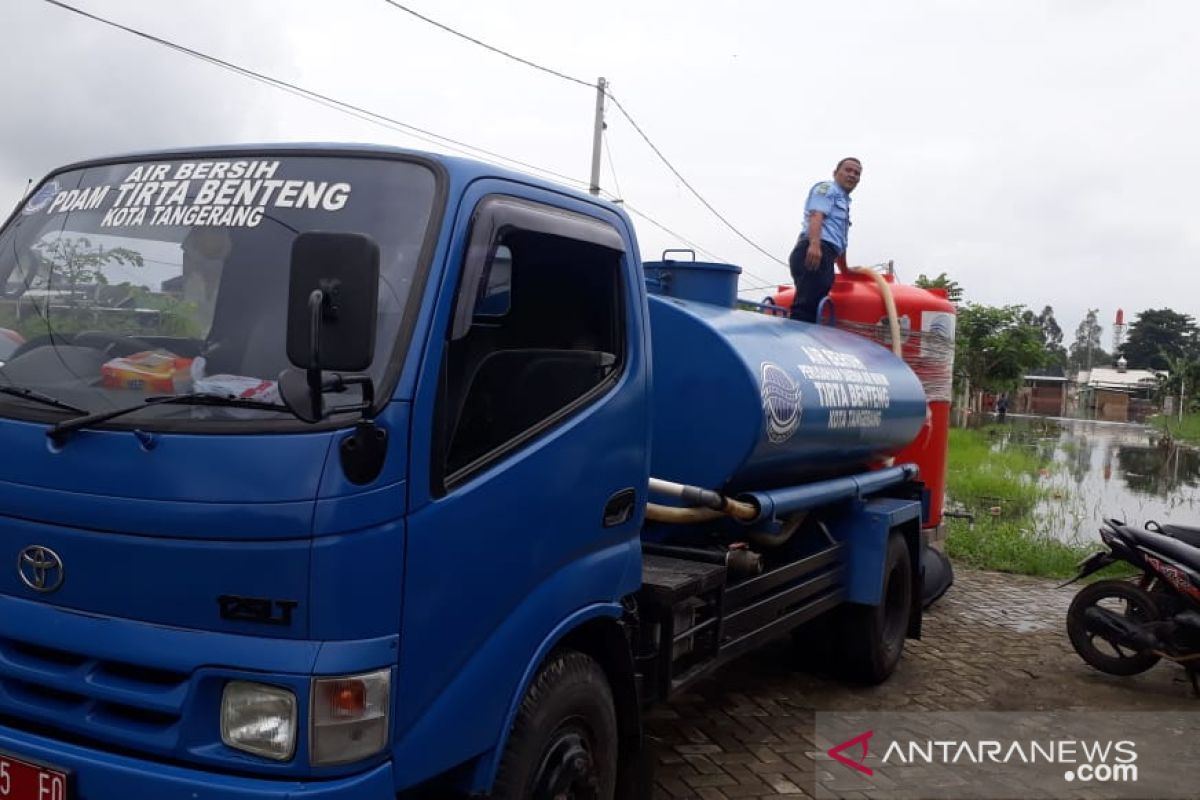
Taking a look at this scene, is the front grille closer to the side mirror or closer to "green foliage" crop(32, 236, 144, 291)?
the side mirror

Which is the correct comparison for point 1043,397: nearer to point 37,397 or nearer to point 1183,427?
point 1183,427

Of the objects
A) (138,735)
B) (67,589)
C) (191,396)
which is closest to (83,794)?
(138,735)

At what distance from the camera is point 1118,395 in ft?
235

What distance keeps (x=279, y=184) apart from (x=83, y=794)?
1610 millimetres

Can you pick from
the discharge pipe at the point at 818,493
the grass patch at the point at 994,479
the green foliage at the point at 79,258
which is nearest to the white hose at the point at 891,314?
the discharge pipe at the point at 818,493

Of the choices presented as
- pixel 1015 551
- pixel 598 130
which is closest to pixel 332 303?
pixel 1015 551

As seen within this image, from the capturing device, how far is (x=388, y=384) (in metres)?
2.42

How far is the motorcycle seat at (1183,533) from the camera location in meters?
6.71

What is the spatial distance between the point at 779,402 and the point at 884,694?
8.22ft

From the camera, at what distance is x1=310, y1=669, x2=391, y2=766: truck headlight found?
2264 millimetres

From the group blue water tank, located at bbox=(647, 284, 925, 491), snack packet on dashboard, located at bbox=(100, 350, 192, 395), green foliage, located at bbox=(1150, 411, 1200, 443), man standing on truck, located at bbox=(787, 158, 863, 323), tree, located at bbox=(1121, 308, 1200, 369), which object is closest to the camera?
snack packet on dashboard, located at bbox=(100, 350, 192, 395)

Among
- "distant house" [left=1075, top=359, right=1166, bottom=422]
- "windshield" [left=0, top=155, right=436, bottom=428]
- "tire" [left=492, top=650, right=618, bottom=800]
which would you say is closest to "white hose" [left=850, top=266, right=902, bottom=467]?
"tire" [left=492, top=650, right=618, bottom=800]

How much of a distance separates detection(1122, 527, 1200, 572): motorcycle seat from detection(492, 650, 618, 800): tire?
455 centimetres

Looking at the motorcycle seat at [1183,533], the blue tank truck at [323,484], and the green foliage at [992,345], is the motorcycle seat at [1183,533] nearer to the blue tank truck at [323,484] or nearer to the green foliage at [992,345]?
the blue tank truck at [323,484]
